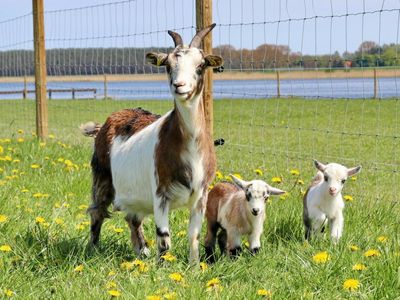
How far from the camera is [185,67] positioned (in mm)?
5324

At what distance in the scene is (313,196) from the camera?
6.60 metres

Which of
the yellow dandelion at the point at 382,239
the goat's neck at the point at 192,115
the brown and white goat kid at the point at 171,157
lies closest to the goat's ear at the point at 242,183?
the brown and white goat kid at the point at 171,157

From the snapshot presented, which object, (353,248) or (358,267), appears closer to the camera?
(358,267)

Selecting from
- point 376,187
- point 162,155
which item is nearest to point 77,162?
point 376,187

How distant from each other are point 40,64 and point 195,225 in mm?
8938

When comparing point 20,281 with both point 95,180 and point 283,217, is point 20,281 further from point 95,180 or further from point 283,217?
point 283,217

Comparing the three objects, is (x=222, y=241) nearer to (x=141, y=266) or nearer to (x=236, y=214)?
(x=236, y=214)

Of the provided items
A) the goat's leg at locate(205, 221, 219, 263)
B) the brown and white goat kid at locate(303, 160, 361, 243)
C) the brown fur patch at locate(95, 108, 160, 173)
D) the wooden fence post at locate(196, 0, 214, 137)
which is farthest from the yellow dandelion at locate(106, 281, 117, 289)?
the wooden fence post at locate(196, 0, 214, 137)

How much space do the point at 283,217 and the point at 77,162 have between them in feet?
15.6

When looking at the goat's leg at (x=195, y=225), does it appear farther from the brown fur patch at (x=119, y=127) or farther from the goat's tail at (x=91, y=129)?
the goat's tail at (x=91, y=129)

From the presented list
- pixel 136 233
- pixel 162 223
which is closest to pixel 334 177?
pixel 162 223

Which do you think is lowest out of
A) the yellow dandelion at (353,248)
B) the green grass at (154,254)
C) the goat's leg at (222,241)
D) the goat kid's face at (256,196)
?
the goat's leg at (222,241)

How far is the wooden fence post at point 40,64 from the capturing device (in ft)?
46.1

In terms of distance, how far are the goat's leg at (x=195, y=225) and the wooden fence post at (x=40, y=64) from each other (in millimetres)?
8693
